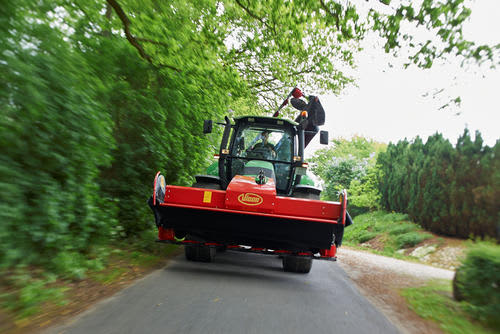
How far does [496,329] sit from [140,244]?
5432 millimetres

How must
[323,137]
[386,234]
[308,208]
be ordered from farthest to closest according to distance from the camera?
[386,234], [323,137], [308,208]

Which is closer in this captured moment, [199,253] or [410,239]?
[199,253]

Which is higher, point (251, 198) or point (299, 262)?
point (251, 198)

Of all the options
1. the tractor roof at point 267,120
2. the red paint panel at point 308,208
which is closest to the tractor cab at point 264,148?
the tractor roof at point 267,120

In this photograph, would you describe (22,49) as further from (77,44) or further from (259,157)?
(259,157)

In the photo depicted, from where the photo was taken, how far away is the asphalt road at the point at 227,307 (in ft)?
10.6

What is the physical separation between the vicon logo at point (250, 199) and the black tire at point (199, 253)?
4.75 feet

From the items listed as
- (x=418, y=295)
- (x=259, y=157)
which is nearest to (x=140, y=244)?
(x=259, y=157)

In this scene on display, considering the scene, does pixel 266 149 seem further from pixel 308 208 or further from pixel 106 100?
pixel 106 100

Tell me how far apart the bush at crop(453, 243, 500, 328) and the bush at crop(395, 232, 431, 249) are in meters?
10.7

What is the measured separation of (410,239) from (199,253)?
1127 centimetres

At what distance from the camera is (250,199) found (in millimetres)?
5344

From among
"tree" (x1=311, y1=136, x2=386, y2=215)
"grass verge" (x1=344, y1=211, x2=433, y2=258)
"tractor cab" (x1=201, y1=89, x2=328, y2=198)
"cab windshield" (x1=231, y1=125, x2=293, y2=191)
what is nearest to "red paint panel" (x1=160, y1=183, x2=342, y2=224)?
"tractor cab" (x1=201, y1=89, x2=328, y2=198)

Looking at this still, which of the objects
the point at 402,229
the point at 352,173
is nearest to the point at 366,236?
the point at 402,229
